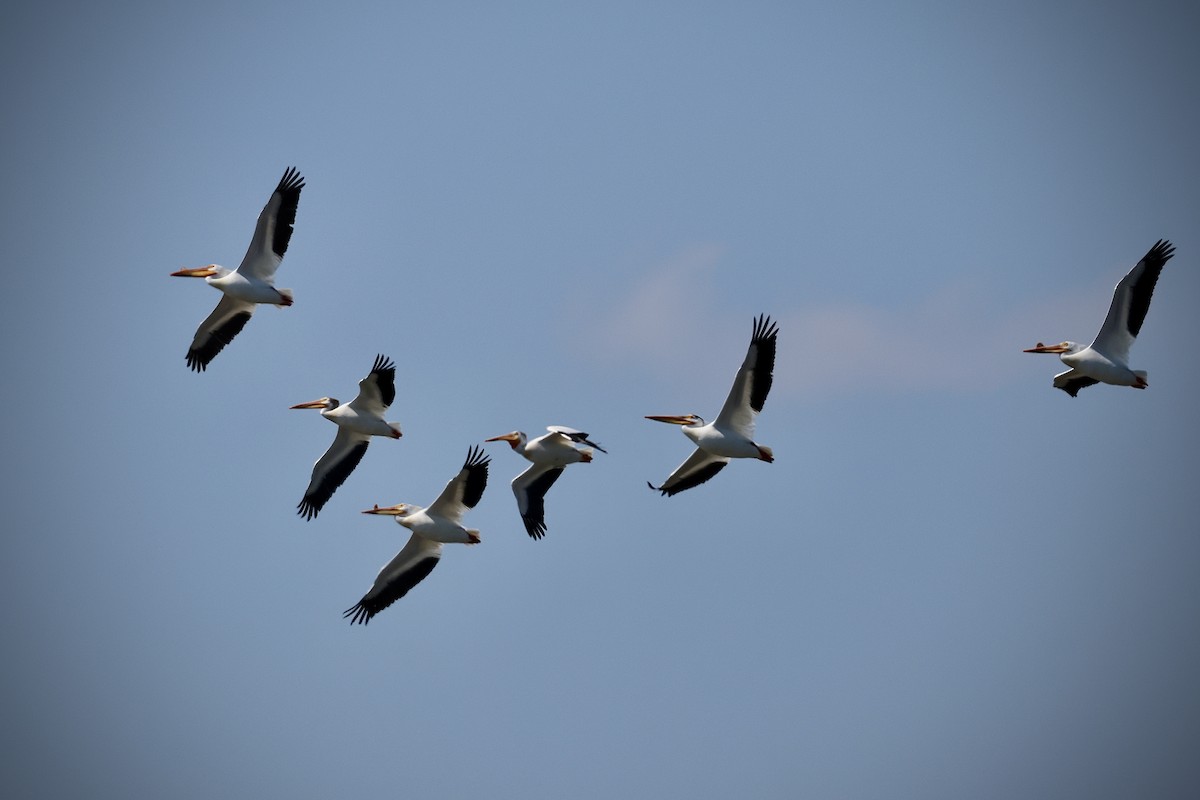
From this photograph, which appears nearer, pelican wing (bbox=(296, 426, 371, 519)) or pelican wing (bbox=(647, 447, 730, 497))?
Result: pelican wing (bbox=(647, 447, 730, 497))

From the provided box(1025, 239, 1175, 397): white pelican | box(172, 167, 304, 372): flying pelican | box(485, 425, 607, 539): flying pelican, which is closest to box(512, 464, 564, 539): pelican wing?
box(485, 425, 607, 539): flying pelican

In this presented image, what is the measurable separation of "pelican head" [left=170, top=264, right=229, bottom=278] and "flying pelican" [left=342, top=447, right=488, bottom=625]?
12.4ft

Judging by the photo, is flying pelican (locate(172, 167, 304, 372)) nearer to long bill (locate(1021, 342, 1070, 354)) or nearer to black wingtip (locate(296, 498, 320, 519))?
black wingtip (locate(296, 498, 320, 519))

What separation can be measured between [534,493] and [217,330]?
513cm

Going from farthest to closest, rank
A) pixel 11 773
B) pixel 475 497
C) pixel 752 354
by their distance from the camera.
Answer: pixel 11 773
pixel 475 497
pixel 752 354

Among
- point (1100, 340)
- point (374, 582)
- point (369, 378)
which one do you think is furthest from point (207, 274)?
point (1100, 340)

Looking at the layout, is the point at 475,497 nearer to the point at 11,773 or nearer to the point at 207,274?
the point at 207,274

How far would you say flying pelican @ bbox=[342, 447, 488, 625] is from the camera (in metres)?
19.1

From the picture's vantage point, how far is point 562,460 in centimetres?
1961

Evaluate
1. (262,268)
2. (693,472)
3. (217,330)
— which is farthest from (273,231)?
(693,472)

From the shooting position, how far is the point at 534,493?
19.8 m

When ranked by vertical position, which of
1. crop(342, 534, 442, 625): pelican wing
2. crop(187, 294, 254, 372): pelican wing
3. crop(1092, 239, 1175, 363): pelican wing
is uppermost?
crop(1092, 239, 1175, 363): pelican wing

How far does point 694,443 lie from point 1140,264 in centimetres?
596

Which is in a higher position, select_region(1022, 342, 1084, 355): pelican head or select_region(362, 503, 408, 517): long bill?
select_region(1022, 342, 1084, 355): pelican head
